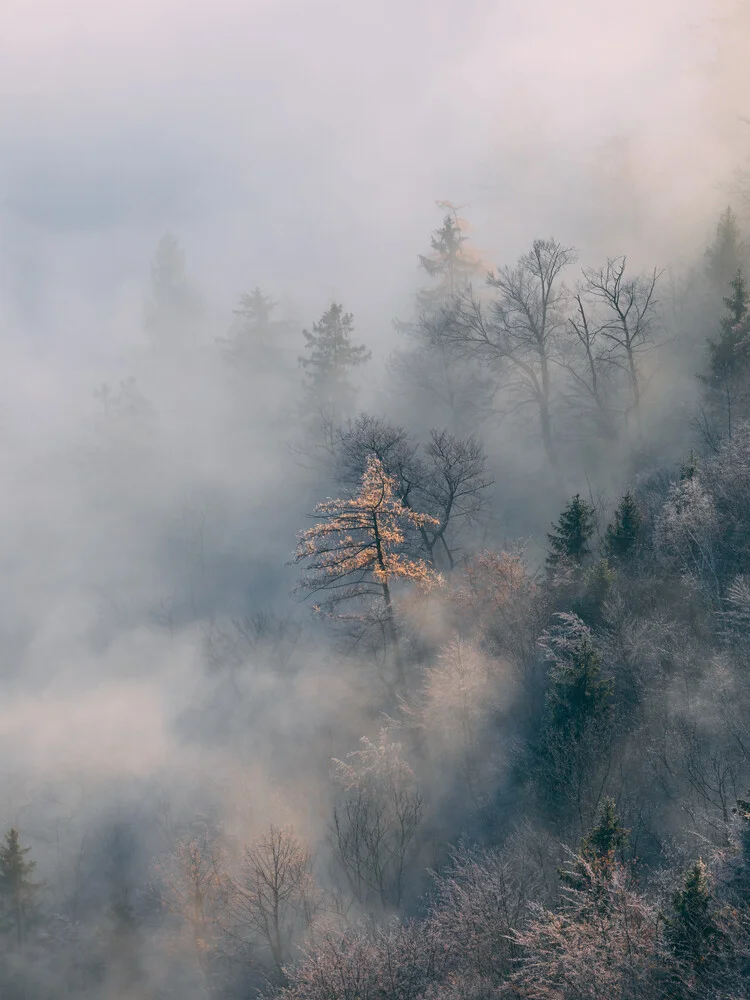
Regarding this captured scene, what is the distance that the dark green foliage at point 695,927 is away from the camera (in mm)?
16625

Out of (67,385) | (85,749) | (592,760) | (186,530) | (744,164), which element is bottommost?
(592,760)

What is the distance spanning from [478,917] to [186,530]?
46898 mm

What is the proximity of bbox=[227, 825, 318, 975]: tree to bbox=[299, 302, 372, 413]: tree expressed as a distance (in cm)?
3360

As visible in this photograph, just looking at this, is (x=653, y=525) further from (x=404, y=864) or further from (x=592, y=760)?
(x=404, y=864)

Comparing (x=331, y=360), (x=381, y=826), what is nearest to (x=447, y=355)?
(x=331, y=360)

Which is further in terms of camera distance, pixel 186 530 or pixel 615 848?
pixel 186 530

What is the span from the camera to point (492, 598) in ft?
104

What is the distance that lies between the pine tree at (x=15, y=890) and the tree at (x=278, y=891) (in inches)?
615

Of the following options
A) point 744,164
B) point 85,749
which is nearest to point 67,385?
point 85,749

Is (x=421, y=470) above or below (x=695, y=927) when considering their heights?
above

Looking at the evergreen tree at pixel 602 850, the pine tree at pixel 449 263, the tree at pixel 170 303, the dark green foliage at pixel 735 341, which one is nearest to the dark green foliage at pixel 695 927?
the evergreen tree at pixel 602 850

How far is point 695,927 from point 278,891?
62.8 ft

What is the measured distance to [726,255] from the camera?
158 ft

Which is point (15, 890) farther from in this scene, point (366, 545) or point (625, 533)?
point (625, 533)
